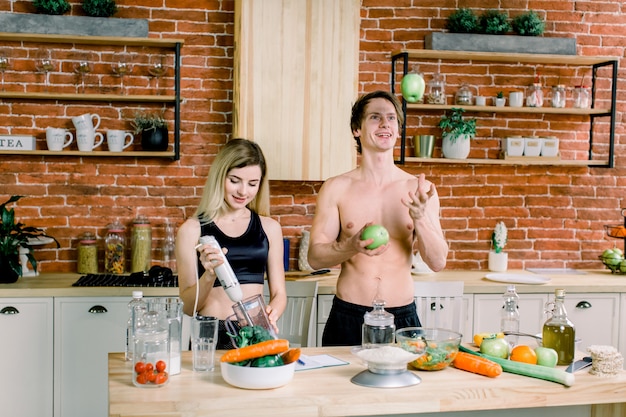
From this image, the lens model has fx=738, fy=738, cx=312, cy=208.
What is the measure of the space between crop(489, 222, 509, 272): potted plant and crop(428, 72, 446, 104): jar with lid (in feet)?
3.04

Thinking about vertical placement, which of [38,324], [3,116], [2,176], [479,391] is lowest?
[38,324]

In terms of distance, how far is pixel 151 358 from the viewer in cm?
219

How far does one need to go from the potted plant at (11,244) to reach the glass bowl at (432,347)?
2.52 meters

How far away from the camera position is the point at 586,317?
174 inches

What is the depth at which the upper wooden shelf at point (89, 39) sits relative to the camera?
4.29 meters

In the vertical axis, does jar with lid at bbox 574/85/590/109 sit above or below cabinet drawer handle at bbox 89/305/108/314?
above

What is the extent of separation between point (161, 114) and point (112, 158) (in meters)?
0.41

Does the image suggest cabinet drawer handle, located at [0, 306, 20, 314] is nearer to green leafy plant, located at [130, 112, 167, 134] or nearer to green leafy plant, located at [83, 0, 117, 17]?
green leafy plant, located at [130, 112, 167, 134]

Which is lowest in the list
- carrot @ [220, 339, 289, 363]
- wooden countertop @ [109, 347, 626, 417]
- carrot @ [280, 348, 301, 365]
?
wooden countertop @ [109, 347, 626, 417]

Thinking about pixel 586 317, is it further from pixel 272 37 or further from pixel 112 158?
pixel 112 158

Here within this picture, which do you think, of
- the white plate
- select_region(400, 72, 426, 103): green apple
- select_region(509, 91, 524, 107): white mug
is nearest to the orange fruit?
select_region(400, 72, 426, 103): green apple

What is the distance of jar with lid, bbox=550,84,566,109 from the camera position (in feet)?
15.8

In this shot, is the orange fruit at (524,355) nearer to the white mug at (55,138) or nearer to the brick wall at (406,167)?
the brick wall at (406,167)

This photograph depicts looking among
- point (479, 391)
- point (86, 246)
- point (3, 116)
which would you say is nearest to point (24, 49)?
point (3, 116)
